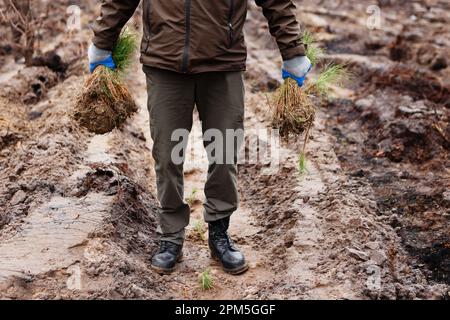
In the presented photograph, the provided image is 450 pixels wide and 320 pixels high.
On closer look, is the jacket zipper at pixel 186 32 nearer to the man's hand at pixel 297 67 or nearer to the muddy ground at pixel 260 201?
the man's hand at pixel 297 67

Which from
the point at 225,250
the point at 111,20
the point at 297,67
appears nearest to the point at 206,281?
the point at 225,250

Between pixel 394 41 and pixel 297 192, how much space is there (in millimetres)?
4648

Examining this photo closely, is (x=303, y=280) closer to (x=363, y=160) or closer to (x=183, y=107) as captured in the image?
(x=183, y=107)

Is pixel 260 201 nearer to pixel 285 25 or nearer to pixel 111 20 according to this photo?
pixel 285 25

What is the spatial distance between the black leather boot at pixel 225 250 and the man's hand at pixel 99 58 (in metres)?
1.09

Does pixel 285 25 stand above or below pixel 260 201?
above

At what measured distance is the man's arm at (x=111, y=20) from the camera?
10.8 feet

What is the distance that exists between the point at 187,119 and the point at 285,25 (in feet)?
2.38

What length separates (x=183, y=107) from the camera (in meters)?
3.35

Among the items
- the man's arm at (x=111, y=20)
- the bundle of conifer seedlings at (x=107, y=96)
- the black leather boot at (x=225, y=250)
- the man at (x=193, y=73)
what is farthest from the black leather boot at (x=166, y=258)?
the man's arm at (x=111, y=20)

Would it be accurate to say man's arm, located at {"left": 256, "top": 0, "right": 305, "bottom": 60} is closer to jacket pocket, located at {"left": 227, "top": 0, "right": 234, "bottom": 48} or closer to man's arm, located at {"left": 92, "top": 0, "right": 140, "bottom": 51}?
jacket pocket, located at {"left": 227, "top": 0, "right": 234, "bottom": 48}

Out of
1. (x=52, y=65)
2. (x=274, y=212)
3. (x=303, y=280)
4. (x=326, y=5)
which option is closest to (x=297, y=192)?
(x=274, y=212)

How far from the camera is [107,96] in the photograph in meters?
3.66

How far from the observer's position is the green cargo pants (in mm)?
3301
